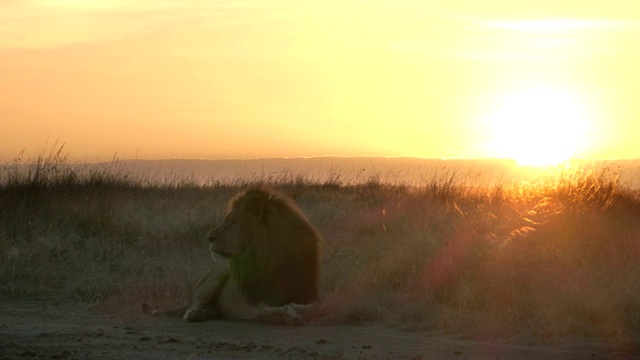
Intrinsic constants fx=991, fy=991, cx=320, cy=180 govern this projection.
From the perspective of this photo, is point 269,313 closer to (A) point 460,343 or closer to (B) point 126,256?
(A) point 460,343

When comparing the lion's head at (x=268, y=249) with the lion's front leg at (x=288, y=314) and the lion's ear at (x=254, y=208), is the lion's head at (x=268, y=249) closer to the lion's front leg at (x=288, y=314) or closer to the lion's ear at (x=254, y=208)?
the lion's ear at (x=254, y=208)

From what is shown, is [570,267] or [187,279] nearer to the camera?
[570,267]

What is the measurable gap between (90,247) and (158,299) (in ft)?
12.3

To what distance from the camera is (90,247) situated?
1495 centimetres

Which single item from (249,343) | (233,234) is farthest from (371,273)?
(249,343)

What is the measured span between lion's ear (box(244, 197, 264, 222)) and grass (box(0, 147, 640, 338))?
116cm

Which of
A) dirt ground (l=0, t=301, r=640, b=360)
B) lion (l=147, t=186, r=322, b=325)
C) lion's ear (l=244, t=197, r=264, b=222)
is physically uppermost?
lion's ear (l=244, t=197, r=264, b=222)

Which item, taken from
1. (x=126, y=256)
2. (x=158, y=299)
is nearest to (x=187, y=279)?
(x=158, y=299)

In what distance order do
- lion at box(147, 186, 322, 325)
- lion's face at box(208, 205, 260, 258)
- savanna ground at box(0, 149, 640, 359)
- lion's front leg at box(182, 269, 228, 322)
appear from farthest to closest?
lion's front leg at box(182, 269, 228, 322)
lion at box(147, 186, 322, 325)
lion's face at box(208, 205, 260, 258)
savanna ground at box(0, 149, 640, 359)

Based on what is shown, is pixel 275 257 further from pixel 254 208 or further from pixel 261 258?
pixel 254 208

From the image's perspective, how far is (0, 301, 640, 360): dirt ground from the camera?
26.6 feet

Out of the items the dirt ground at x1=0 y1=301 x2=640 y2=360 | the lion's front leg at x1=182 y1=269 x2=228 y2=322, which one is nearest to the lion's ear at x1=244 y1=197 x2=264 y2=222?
the lion's front leg at x1=182 y1=269 x2=228 y2=322

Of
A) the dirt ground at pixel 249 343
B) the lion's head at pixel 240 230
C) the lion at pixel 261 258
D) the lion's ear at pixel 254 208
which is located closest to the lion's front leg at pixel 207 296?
the lion at pixel 261 258

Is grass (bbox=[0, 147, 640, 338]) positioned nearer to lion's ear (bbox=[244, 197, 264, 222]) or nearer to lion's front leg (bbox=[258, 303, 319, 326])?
lion's front leg (bbox=[258, 303, 319, 326])
